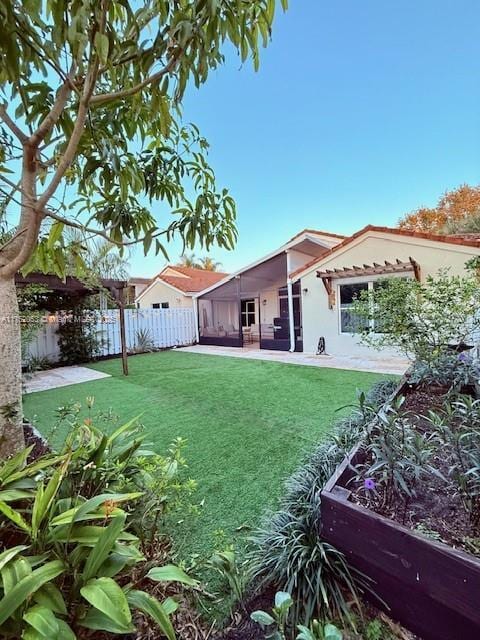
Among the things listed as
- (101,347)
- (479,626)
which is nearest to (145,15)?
(479,626)

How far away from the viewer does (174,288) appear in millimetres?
18297

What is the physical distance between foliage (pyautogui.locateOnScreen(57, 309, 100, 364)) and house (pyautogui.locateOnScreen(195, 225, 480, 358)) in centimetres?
593

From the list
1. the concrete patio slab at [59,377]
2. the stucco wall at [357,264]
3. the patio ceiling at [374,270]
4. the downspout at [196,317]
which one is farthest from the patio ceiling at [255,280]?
the concrete patio slab at [59,377]

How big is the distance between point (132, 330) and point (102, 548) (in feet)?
44.9

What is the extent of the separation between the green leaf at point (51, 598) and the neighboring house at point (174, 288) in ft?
53.8

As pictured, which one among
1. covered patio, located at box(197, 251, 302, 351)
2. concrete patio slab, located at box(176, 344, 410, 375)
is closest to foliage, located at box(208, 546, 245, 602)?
concrete patio slab, located at box(176, 344, 410, 375)

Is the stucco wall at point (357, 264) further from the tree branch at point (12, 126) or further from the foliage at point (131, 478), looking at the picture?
the tree branch at point (12, 126)

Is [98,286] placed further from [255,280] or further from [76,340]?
[255,280]

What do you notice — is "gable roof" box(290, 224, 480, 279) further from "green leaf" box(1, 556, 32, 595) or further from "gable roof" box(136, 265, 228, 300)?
"green leaf" box(1, 556, 32, 595)

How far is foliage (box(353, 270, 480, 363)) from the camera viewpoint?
392 centimetres

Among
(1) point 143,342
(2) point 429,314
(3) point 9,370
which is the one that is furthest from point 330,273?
(3) point 9,370

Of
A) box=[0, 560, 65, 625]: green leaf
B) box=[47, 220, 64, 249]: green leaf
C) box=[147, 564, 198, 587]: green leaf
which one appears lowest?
box=[147, 564, 198, 587]: green leaf

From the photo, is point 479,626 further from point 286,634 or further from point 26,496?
A: point 26,496

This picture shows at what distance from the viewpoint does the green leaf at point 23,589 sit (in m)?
Result: 1.09
